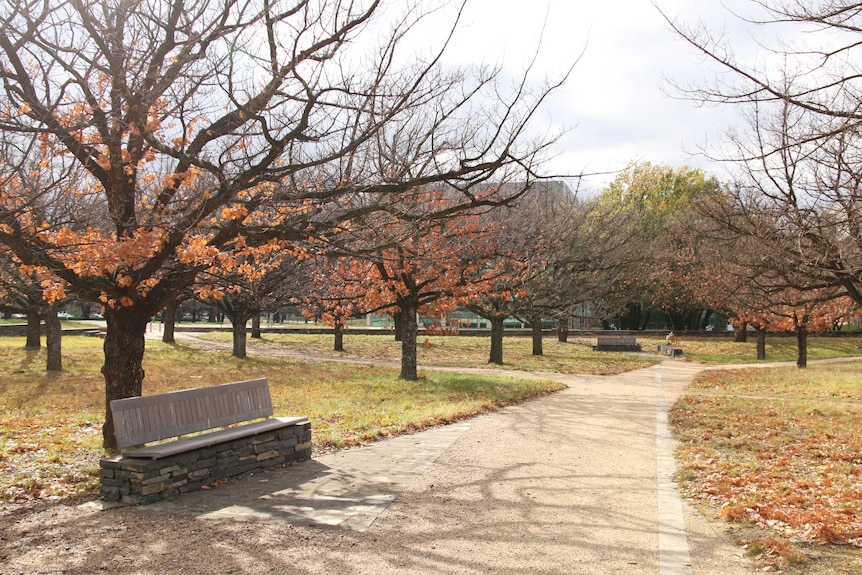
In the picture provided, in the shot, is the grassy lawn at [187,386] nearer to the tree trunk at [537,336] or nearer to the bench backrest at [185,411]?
the bench backrest at [185,411]

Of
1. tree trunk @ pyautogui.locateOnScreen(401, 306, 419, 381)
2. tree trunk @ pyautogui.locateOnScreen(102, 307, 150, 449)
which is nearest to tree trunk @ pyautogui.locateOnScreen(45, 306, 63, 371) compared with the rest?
tree trunk @ pyautogui.locateOnScreen(401, 306, 419, 381)

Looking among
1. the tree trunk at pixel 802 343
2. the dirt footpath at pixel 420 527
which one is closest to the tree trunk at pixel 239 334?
the dirt footpath at pixel 420 527

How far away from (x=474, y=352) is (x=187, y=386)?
15536mm

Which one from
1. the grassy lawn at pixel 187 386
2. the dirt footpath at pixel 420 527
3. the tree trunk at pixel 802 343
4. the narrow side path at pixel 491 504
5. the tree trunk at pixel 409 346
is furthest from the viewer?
the tree trunk at pixel 802 343

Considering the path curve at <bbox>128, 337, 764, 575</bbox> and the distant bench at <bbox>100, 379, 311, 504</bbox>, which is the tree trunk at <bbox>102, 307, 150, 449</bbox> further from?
the path curve at <bbox>128, 337, 764, 575</bbox>

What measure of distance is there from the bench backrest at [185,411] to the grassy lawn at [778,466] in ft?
15.1

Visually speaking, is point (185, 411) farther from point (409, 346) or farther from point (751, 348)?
point (751, 348)

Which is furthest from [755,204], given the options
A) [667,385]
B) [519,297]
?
[519,297]

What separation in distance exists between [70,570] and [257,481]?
8.30 feet

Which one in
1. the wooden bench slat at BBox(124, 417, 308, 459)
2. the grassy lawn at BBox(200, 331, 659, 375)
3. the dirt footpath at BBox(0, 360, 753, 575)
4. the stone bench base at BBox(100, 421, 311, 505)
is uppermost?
the wooden bench slat at BBox(124, 417, 308, 459)

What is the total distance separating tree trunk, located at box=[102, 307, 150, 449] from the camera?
8242 millimetres

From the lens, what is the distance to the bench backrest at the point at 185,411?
595cm

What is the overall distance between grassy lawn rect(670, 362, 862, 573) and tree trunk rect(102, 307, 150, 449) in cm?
635

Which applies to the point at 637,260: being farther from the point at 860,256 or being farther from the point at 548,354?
the point at 860,256
